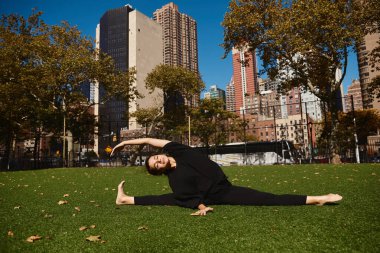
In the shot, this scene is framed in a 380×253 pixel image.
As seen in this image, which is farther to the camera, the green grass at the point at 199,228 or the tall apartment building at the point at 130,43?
the tall apartment building at the point at 130,43

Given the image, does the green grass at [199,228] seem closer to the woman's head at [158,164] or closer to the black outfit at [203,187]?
the black outfit at [203,187]

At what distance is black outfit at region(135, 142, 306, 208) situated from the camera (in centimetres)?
459

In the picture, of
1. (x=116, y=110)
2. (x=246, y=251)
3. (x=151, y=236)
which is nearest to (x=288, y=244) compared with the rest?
(x=246, y=251)

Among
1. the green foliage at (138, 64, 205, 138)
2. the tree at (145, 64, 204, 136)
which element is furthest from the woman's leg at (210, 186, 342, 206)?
the tree at (145, 64, 204, 136)

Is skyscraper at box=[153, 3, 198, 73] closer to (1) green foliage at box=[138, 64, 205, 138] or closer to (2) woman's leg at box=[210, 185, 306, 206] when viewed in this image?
(1) green foliage at box=[138, 64, 205, 138]

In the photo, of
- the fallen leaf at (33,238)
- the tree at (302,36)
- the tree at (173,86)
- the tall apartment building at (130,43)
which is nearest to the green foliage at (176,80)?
the tree at (173,86)

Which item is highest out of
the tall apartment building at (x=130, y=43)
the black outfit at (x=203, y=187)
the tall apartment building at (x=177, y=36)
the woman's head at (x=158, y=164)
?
the tall apartment building at (x=177, y=36)

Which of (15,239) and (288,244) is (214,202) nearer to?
(288,244)

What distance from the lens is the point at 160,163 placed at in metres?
4.75

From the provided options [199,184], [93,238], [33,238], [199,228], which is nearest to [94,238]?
[93,238]

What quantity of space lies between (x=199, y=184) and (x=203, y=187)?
0.27 feet

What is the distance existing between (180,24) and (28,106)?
150290 millimetres

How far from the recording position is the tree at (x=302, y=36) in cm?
1848

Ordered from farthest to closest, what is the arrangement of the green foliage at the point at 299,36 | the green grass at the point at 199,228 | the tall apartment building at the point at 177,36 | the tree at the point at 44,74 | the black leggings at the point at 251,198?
the tall apartment building at the point at 177,36 → the tree at the point at 44,74 → the green foliage at the point at 299,36 → the black leggings at the point at 251,198 → the green grass at the point at 199,228
